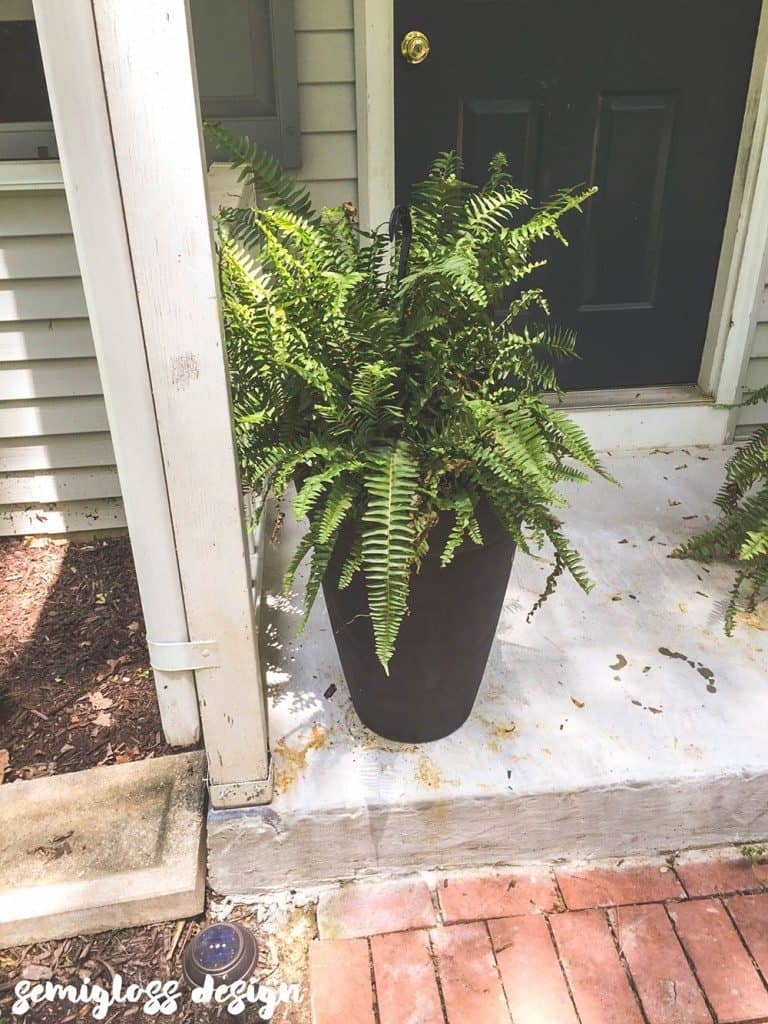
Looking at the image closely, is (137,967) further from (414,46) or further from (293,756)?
(414,46)

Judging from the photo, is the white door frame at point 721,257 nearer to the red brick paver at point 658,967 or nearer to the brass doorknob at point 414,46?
the brass doorknob at point 414,46

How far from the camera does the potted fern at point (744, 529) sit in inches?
78.5

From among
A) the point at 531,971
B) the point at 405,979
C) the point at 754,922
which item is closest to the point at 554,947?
the point at 531,971

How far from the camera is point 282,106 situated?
7.75 ft

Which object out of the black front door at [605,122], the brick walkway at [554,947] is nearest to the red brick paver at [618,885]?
the brick walkway at [554,947]

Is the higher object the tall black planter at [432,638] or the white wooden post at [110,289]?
the white wooden post at [110,289]

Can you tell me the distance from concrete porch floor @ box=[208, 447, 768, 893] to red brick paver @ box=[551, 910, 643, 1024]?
15 centimetres

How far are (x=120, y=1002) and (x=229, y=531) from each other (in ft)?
2.81

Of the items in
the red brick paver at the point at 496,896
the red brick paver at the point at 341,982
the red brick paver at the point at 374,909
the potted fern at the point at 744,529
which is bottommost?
the red brick paver at the point at 341,982

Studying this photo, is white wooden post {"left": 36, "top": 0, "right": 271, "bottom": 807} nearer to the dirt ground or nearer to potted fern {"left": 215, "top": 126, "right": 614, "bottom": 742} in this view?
potted fern {"left": 215, "top": 126, "right": 614, "bottom": 742}

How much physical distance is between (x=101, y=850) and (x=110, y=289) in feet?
3.45

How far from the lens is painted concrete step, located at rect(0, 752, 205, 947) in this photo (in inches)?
58.9

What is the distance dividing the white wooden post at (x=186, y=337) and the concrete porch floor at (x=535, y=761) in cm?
15

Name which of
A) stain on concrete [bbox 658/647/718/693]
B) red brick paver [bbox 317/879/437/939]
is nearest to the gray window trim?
stain on concrete [bbox 658/647/718/693]
